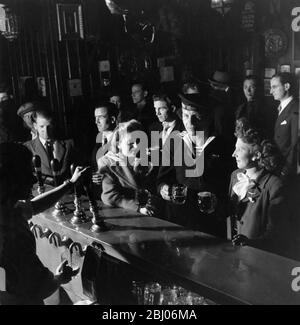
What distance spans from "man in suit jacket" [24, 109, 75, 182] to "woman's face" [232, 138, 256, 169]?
0.63 metres

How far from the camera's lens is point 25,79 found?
1.57 metres

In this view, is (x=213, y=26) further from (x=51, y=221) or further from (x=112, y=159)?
(x=51, y=221)

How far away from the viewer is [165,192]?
1485mm

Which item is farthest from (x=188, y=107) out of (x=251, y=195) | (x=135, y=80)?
(x=251, y=195)

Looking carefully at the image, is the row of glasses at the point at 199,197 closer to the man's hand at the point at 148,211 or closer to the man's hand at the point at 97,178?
the man's hand at the point at 148,211

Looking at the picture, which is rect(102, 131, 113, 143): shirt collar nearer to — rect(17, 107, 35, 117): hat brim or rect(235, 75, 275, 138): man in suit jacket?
rect(17, 107, 35, 117): hat brim

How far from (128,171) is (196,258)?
0.49 metres

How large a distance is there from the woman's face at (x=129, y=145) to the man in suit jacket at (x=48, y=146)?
0.20 metres

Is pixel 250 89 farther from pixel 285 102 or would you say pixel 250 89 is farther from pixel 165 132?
pixel 165 132

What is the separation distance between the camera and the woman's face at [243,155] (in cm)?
128

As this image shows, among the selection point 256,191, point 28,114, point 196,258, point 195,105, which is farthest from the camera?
point 28,114

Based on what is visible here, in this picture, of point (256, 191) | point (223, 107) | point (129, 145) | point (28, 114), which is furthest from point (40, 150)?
point (256, 191)

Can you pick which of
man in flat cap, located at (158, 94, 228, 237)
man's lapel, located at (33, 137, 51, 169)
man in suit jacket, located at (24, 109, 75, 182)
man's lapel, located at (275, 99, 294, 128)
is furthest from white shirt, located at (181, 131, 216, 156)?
man's lapel, located at (33, 137, 51, 169)

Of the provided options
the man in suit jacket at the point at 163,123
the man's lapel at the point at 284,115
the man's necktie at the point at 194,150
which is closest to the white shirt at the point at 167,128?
the man in suit jacket at the point at 163,123
